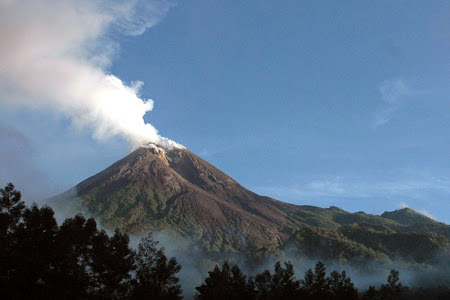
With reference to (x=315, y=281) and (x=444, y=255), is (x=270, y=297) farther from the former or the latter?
(x=444, y=255)

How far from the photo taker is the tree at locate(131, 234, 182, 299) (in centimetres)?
6506

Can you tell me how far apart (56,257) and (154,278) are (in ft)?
51.3

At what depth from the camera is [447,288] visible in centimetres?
11906

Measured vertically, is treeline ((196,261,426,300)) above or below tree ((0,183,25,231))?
below

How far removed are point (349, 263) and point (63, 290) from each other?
140 meters

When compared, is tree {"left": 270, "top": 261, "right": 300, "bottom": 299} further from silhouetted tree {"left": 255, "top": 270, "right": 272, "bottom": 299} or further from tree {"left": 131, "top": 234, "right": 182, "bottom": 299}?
tree {"left": 131, "top": 234, "right": 182, "bottom": 299}

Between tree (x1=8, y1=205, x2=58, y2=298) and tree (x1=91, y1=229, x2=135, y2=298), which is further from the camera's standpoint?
tree (x1=91, y1=229, x2=135, y2=298)

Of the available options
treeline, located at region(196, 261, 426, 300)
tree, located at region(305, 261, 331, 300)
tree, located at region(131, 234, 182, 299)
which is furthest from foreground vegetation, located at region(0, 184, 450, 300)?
tree, located at region(305, 261, 331, 300)

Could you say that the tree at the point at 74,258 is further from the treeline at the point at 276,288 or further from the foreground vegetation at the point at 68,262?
the treeline at the point at 276,288

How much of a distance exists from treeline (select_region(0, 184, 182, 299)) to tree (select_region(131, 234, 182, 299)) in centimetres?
126

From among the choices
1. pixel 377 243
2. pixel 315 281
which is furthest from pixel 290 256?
pixel 315 281

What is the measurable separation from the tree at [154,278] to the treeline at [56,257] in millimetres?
1257

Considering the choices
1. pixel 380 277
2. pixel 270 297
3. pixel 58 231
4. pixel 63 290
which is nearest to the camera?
pixel 63 290

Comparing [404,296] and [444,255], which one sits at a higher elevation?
[444,255]
